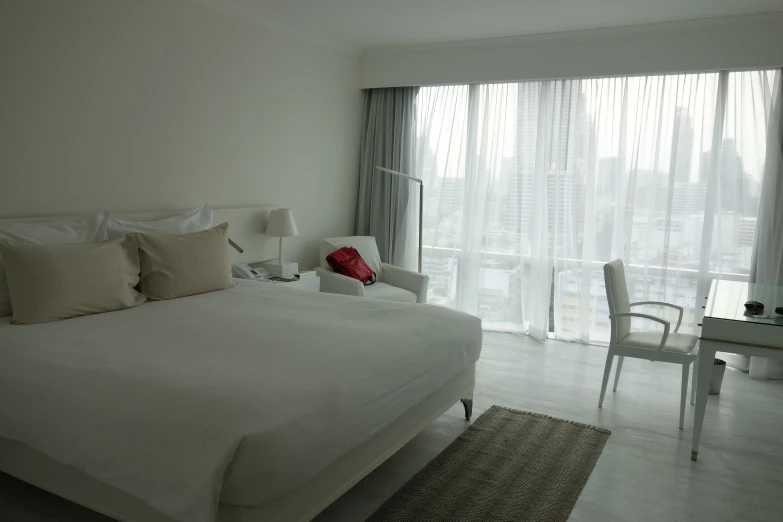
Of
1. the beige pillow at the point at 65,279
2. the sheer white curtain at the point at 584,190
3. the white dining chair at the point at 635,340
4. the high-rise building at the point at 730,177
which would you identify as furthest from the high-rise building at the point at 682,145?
the beige pillow at the point at 65,279

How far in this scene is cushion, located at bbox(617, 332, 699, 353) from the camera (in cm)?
372

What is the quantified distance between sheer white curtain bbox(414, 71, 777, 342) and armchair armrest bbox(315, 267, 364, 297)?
1.41 meters

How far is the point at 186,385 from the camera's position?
2158 millimetres

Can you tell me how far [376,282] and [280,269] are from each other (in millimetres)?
1007

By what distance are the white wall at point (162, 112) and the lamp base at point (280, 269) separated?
55 centimetres

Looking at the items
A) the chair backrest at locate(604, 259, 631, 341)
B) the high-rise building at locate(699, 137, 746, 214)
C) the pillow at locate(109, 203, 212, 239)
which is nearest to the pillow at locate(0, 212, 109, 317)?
the pillow at locate(109, 203, 212, 239)

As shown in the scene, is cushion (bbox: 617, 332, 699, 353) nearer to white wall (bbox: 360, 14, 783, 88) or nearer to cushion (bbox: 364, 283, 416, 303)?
cushion (bbox: 364, 283, 416, 303)

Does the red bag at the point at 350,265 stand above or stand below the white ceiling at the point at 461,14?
below

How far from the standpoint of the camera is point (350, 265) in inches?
210

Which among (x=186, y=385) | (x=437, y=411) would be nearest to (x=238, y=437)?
(x=186, y=385)

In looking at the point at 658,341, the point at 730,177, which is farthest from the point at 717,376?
the point at 730,177

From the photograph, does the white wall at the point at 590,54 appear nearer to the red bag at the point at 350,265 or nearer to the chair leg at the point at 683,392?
the red bag at the point at 350,265

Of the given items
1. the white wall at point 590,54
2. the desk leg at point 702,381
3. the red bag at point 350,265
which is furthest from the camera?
the red bag at point 350,265

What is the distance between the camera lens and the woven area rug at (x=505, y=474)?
8.80 feet
